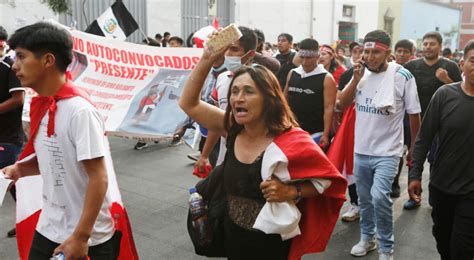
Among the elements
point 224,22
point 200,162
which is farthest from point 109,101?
point 224,22

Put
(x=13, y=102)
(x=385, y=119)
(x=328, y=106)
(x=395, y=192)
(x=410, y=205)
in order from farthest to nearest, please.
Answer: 1. (x=395, y=192)
2. (x=410, y=205)
3. (x=328, y=106)
4. (x=13, y=102)
5. (x=385, y=119)

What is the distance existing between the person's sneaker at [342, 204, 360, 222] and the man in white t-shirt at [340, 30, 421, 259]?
887 millimetres

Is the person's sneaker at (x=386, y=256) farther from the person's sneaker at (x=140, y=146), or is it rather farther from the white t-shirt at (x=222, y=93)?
Answer: the person's sneaker at (x=140, y=146)

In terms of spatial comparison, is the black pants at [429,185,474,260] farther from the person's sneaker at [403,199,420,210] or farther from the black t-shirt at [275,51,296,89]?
the black t-shirt at [275,51,296,89]

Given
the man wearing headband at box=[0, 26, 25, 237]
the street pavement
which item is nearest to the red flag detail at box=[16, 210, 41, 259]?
the street pavement

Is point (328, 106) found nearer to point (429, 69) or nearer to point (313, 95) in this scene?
point (313, 95)

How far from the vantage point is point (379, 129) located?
13.8 feet

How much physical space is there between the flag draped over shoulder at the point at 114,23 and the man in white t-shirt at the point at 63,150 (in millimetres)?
6399

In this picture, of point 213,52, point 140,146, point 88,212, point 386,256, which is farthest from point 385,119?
point 140,146

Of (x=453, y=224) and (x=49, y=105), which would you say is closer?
(x=49, y=105)

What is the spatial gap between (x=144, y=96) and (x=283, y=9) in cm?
2333

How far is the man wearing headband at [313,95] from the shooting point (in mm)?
4988

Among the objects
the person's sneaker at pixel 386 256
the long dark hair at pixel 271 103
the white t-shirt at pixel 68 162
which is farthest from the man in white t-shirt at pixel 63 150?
the person's sneaker at pixel 386 256

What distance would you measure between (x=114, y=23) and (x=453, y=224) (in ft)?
22.9
